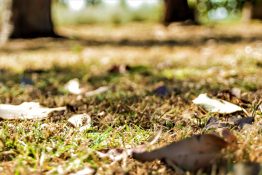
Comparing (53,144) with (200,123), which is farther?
(200,123)

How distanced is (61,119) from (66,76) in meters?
2.24

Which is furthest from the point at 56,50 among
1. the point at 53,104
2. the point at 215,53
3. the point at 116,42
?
the point at 53,104

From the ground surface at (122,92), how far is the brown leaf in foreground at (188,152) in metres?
0.04

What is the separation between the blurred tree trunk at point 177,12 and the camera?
1116 centimetres

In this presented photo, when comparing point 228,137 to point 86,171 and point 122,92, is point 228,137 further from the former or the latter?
point 122,92

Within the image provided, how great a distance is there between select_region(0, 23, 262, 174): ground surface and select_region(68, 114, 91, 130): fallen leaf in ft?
0.14

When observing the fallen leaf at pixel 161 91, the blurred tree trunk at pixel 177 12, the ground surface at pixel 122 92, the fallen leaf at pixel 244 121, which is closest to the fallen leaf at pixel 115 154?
the ground surface at pixel 122 92

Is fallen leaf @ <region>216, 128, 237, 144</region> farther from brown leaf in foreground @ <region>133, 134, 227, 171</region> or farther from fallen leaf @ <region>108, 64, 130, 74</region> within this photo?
fallen leaf @ <region>108, 64, 130, 74</region>

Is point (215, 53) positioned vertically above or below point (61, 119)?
below

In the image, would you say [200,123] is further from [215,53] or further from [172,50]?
[172,50]

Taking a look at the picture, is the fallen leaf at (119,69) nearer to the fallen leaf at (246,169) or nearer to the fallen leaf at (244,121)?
the fallen leaf at (244,121)

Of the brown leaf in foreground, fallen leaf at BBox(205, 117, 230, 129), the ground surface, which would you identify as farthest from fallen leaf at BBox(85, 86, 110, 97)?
the brown leaf in foreground

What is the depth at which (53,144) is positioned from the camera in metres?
2.05

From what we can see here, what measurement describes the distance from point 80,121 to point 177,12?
29.8 ft
